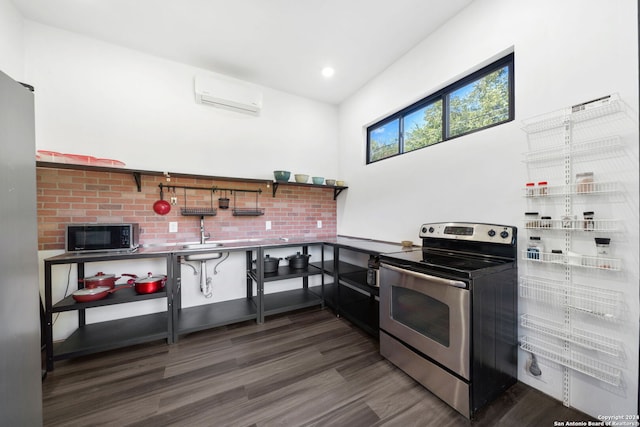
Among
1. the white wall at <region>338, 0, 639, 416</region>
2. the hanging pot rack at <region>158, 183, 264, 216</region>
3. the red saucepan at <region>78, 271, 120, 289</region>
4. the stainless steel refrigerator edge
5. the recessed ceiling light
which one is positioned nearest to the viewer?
the stainless steel refrigerator edge

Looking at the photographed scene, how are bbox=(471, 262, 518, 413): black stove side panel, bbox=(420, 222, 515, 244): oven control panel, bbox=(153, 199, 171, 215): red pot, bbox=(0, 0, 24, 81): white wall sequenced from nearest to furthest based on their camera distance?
bbox=(471, 262, 518, 413): black stove side panel
bbox=(420, 222, 515, 244): oven control panel
bbox=(0, 0, 24, 81): white wall
bbox=(153, 199, 171, 215): red pot

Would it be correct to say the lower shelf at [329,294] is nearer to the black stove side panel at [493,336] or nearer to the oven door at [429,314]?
the oven door at [429,314]

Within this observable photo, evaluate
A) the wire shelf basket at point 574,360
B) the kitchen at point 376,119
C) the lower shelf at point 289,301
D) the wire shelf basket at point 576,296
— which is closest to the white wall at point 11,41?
the kitchen at point 376,119

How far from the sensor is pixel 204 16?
6.86 feet

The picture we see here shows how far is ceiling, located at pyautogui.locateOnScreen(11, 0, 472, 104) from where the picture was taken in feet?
6.51

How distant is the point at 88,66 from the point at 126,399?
297 centimetres

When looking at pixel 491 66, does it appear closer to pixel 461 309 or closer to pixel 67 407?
pixel 461 309

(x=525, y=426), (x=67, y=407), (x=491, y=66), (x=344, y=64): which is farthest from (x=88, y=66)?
(x=525, y=426)

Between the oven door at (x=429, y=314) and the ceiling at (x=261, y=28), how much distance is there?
2212 mm

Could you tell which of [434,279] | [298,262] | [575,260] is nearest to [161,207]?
[298,262]

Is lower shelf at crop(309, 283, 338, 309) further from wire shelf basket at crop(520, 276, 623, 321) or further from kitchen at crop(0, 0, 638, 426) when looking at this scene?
wire shelf basket at crop(520, 276, 623, 321)

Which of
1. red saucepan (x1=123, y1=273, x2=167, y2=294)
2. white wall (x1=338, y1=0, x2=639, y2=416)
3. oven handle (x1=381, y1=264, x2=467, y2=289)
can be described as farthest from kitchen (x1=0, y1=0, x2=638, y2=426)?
oven handle (x1=381, y1=264, x2=467, y2=289)

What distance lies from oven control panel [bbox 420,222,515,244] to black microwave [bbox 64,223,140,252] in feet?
8.93

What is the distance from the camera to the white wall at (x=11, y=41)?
6.03ft
